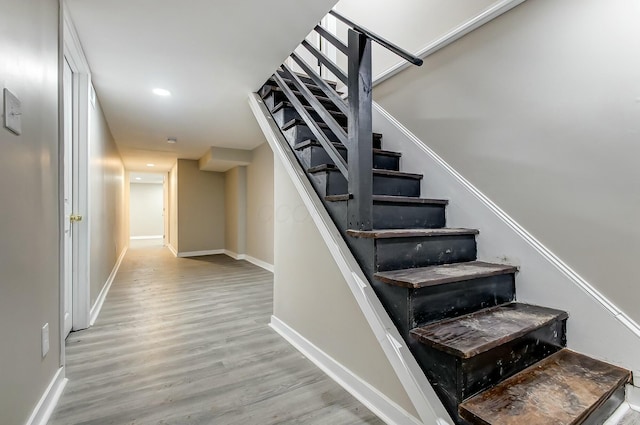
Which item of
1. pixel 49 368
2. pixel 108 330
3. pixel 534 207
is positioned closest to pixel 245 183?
pixel 108 330

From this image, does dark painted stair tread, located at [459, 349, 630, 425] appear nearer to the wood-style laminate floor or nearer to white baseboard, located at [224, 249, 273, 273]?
the wood-style laminate floor

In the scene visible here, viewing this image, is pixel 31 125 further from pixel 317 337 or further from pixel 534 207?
pixel 534 207

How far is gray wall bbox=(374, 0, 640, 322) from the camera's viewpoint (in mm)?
1234

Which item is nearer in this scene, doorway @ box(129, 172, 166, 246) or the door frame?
the door frame

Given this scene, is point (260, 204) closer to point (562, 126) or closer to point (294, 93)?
point (294, 93)

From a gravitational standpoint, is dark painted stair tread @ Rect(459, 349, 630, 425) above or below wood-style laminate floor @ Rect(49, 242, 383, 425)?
above

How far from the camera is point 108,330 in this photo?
230 cm

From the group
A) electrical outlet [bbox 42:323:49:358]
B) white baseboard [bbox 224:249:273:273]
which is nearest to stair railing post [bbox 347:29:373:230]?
electrical outlet [bbox 42:323:49:358]

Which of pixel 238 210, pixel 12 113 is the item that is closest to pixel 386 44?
pixel 12 113

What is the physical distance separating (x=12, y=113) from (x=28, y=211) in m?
0.38

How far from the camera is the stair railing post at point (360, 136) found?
4.64 feet

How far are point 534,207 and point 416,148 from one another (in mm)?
889

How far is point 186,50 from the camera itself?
6.77 ft

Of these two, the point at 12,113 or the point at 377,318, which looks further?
the point at 377,318
